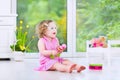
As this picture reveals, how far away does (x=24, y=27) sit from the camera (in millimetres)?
5770

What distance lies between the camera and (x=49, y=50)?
3.47 metres

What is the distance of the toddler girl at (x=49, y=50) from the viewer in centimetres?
341

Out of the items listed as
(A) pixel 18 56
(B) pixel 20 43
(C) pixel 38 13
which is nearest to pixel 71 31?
(C) pixel 38 13

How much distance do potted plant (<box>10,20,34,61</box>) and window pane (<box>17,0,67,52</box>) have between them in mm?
34

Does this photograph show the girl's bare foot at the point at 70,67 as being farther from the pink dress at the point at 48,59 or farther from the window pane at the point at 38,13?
the window pane at the point at 38,13

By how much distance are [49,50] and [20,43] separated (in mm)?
1918

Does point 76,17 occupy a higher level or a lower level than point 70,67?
higher

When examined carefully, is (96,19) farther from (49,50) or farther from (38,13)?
(49,50)

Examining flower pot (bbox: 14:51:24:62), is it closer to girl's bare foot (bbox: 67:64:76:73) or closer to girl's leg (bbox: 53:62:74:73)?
girl's leg (bbox: 53:62:74:73)

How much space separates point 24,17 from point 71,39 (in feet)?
3.04

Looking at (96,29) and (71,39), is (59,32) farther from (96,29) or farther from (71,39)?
(96,29)

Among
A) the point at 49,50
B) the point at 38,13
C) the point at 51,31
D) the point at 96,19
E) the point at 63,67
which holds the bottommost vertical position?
the point at 63,67

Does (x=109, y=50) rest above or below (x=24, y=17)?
below

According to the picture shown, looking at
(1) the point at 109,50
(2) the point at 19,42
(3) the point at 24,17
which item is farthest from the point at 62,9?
(1) the point at 109,50
